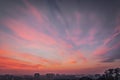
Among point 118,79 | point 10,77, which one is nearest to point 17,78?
point 10,77

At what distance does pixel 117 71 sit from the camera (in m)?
58.4

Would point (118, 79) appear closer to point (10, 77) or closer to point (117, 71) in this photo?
point (117, 71)

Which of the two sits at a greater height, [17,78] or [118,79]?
[17,78]

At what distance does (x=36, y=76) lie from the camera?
91000mm

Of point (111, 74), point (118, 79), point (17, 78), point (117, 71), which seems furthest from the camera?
point (17, 78)

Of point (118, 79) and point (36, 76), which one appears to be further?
point (36, 76)

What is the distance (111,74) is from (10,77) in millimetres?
34822

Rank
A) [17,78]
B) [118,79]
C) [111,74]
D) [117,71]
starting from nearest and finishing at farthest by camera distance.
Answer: [118,79]
[117,71]
[111,74]
[17,78]

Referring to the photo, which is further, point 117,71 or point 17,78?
point 17,78

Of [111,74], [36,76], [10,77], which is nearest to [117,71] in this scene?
[111,74]

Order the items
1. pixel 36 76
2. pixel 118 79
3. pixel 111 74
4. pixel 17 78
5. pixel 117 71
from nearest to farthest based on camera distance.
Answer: pixel 118 79, pixel 117 71, pixel 111 74, pixel 17 78, pixel 36 76

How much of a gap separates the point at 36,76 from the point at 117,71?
4436cm

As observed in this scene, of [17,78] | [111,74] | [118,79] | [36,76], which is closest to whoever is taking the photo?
[118,79]

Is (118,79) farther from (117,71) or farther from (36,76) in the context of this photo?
(36,76)
